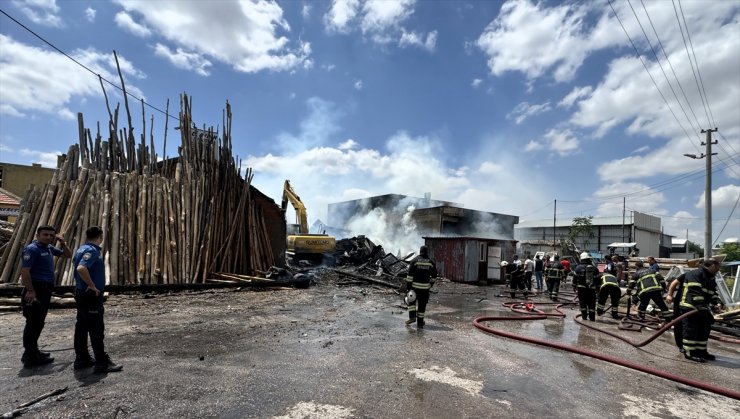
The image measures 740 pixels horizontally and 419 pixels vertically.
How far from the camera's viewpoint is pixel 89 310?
445 cm

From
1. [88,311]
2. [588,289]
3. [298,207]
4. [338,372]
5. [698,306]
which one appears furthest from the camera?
[298,207]

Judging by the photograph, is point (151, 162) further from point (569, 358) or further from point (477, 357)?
point (569, 358)

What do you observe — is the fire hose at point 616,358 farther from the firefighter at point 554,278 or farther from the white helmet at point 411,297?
the firefighter at point 554,278

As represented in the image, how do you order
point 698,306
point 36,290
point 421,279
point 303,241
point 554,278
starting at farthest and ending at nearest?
1. point 303,241
2. point 554,278
3. point 421,279
4. point 698,306
5. point 36,290

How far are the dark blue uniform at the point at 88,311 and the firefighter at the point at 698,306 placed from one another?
8.33m

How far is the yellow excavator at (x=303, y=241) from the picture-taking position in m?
19.9

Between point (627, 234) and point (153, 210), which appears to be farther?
point (627, 234)

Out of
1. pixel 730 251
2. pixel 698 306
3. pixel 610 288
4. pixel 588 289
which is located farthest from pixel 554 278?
pixel 730 251

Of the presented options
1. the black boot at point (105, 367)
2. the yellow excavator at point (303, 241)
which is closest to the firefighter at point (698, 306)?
the black boot at point (105, 367)

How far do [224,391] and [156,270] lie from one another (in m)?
8.21

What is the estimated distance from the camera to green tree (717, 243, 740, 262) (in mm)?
38719

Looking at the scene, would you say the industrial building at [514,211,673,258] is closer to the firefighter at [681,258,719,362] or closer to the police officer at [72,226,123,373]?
the firefighter at [681,258,719,362]

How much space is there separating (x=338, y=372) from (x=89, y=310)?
2.99m

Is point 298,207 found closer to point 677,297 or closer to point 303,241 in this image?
point 303,241
